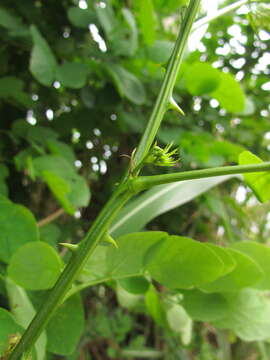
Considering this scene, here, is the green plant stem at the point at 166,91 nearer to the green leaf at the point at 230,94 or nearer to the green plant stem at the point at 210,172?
the green plant stem at the point at 210,172

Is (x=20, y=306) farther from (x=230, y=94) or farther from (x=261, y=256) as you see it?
(x=230, y=94)

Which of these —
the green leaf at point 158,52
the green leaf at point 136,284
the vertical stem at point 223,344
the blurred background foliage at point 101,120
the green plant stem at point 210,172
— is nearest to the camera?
the green plant stem at point 210,172

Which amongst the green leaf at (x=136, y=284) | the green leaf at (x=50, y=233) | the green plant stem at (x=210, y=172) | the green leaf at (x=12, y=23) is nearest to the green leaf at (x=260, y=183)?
the green plant stem at (x=210, y=172)

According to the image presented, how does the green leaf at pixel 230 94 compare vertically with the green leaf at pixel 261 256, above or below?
above

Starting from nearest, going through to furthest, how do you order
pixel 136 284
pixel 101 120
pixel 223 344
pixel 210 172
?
pixel 210 172
pixel 136 284
pixel 101 120
pixel 223 344

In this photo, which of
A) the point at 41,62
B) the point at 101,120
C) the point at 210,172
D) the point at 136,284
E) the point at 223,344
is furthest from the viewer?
the point at 223,344

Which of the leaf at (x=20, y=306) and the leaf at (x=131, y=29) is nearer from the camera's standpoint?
the leaf at (x=20, y=306)

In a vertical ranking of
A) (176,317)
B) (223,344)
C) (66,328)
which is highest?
(66,328)

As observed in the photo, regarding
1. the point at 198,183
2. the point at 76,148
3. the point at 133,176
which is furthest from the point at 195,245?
the point at 76,148

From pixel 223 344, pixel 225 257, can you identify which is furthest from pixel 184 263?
pixel 223 344
